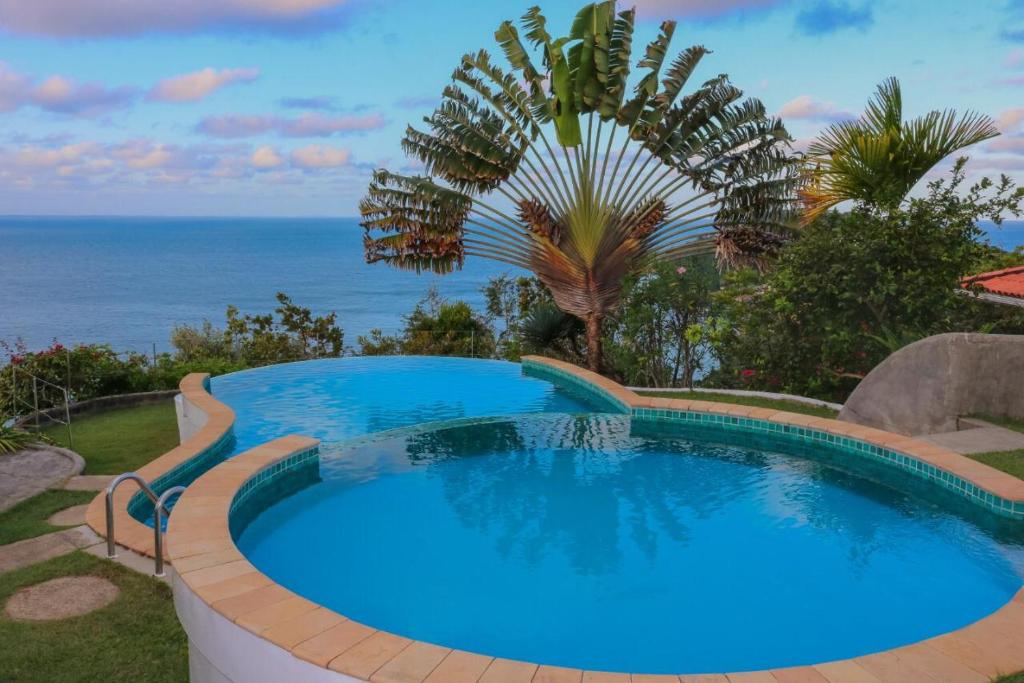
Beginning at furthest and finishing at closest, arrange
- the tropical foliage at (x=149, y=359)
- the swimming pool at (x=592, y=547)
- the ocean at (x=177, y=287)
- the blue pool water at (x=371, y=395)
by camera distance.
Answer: the ocean at (x=177, y=287) < the tropical foliage at (x=149, y=359) < the blue pool water at (x=371, y=395) < the swimming pool at (x=592, y=547)

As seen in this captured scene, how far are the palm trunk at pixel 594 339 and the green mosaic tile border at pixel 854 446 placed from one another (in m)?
3.84

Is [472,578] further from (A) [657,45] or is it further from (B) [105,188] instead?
(B) [105,188]

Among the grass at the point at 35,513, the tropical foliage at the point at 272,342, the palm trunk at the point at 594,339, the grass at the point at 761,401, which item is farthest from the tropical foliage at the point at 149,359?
the grass at the point at 761,401

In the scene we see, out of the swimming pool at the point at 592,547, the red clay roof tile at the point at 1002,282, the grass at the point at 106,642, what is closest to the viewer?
the swimming pool at the point at 592,547

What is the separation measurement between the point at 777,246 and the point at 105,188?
5340 cm

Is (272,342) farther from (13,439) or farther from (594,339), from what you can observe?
(13,439)

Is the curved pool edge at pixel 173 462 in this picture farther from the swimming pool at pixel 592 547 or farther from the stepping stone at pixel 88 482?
the stepping stone at pixel 88 482

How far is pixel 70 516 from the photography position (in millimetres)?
7504

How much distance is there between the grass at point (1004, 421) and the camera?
932cm

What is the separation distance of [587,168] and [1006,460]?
A: 26.6 ft

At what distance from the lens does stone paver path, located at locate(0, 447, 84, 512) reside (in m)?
8.18

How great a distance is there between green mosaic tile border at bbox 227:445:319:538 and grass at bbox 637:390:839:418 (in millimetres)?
5992

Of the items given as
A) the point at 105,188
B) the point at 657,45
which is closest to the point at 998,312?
the point at 657,45

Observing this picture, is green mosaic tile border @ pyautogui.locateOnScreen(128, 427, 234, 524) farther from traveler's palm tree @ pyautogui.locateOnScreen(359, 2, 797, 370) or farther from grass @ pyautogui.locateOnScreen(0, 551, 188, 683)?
traveler's palm tree @ pyautogui.locateOnScreen(359, 2, 797, 370)
